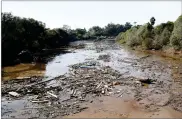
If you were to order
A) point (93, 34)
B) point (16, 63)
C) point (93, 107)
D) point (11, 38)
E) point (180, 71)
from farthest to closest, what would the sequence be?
point (93, 34) < point (11, 38) < point (16, 63) < point (180, 71) < point (93, 107)

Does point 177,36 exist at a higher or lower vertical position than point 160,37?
higher

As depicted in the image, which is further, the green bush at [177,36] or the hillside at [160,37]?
the hillside at [160,37]

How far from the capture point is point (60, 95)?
23125 millimetres

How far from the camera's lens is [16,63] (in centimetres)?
4262

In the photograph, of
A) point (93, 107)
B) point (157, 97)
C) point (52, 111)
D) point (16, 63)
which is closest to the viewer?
point (52, 111)

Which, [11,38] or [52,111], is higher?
[11,38]

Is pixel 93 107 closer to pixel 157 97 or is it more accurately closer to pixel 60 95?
pixel 60 95

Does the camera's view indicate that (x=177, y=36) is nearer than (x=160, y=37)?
Yes

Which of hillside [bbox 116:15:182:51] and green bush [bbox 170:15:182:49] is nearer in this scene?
green bush [bbox 170:15:182:49]

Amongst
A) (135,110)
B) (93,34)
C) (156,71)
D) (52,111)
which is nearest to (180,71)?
(156,71)

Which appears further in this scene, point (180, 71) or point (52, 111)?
point (180, 71)

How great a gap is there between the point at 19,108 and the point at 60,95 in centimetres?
433

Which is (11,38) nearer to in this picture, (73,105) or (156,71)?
(156,71)

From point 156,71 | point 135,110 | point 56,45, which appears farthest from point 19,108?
point 56,45
